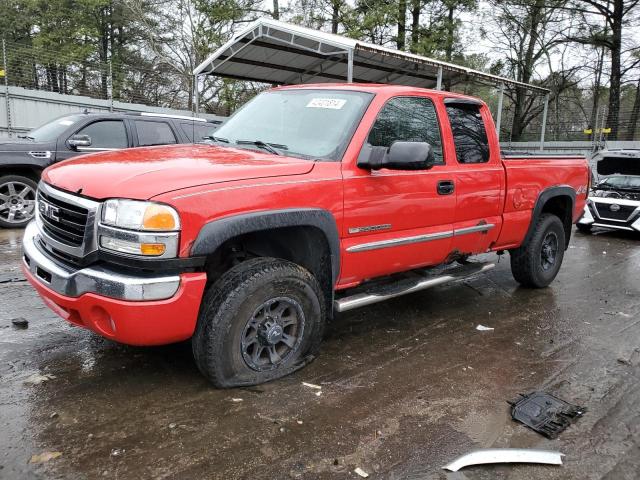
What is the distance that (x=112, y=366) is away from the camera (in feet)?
11.1

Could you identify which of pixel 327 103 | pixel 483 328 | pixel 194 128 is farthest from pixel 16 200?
pixel 483 328

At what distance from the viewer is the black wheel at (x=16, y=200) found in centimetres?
736

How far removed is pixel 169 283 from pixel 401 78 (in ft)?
42.6

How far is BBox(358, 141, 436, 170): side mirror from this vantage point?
330 cm

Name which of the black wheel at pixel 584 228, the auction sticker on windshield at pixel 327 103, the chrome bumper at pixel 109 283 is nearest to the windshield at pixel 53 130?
the auction sticker on windshield at pixel 327 103

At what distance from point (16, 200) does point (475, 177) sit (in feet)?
21.8

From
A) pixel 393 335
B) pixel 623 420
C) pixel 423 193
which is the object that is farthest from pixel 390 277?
pixel 623 420

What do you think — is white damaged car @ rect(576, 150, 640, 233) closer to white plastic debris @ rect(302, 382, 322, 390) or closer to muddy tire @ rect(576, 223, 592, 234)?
muddy tire @ rect(576, 223, 592, 234)

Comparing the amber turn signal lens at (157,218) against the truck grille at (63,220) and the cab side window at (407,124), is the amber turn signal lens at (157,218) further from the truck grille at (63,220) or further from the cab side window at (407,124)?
the cab side window at (407,124)

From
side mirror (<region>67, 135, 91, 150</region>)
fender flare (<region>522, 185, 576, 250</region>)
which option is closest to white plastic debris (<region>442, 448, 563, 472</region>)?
fender flare (<region>522, 185, 576, 250</region>)

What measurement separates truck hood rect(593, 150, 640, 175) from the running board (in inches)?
275

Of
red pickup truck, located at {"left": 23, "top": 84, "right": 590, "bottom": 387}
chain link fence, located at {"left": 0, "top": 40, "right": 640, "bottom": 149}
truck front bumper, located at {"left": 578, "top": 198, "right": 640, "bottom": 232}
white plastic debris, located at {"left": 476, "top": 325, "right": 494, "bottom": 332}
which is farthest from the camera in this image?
chain link fence, located at {"left": 0, "top": 40, "right": 640, "bottom": 149}

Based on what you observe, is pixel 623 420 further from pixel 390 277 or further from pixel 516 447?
pixel 390 277

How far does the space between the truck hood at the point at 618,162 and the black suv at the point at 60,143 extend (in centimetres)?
806
